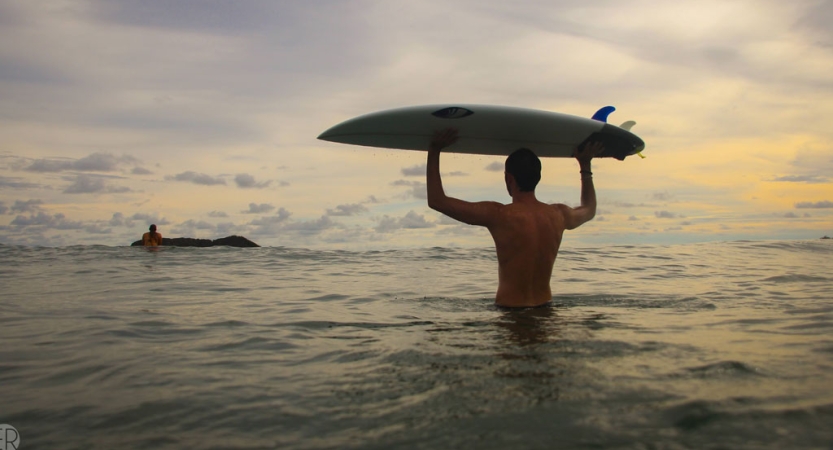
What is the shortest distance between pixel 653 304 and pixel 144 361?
16.2 ft

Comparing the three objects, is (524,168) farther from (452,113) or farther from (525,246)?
(452,113)

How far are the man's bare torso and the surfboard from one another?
48.3 inches

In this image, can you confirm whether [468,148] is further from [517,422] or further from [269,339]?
[517,422]

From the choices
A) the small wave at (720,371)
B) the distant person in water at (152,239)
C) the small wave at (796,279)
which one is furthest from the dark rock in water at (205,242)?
the small wave at (720,371)

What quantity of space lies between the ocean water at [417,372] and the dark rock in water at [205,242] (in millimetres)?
12625

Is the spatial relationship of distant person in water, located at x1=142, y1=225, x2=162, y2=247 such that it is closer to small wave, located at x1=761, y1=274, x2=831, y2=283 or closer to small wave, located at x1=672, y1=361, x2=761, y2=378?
small wave, located at x1=761, y1=274, x2=831, y2=283

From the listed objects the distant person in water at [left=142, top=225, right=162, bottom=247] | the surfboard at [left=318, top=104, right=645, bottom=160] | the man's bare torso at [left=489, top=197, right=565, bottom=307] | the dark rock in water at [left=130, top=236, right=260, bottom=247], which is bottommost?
the dark rock in water at [left=130, top=236, right=260, bottom=247]

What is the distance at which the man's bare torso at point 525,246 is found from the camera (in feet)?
16.0

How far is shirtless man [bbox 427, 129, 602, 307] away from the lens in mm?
4785

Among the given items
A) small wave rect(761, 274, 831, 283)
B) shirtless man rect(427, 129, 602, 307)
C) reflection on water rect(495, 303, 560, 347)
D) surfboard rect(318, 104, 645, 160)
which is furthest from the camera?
small wave rect(761, 274, 831, 283)

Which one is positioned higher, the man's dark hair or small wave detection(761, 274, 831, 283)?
the man's dark hair

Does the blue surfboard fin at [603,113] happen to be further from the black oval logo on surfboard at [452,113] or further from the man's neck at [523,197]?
the man's neck at [523,197]

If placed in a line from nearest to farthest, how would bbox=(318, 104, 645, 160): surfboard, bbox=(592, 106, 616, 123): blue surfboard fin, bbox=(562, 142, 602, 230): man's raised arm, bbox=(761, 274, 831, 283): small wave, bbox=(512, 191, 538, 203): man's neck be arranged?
1. bbox=(512, 191, 538, 203): man's neck
2. bbox=(562, 142, 602, 230): man's raised arm
3. bbox=(318, 104, 645, 160): surfboard
4. bbox=(592, 106, 616, 123): blue surfboard fin
5. bbox=(761, 274, 831, 283): small wave

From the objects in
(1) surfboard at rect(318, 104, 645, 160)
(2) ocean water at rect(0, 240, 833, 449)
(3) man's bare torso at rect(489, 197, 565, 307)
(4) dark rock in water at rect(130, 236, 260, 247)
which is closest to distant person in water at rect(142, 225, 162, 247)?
(4) dark rock in water at rect(130, 236, 260, 247)
